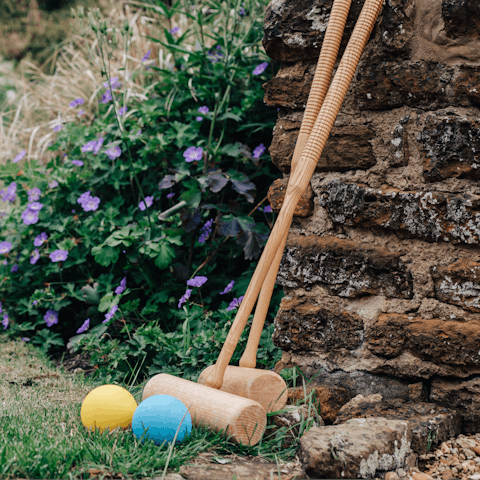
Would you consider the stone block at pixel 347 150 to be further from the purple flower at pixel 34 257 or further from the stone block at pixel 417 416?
the purple flower at pixel 34 257

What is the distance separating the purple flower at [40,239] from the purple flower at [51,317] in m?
0.41

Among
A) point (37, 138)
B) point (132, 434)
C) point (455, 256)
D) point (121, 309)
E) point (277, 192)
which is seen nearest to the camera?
point (132, 434)

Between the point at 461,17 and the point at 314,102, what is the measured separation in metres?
0.49

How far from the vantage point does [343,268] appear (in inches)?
63.8

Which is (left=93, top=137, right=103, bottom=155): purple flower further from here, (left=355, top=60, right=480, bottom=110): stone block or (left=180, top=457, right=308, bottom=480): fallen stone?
(left=180, top=457, right=308, bottom=480): fallen stone

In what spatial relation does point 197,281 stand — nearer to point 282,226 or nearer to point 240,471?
point 282,226

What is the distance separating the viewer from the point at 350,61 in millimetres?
1520

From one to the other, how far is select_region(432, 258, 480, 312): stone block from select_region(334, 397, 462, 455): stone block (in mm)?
323

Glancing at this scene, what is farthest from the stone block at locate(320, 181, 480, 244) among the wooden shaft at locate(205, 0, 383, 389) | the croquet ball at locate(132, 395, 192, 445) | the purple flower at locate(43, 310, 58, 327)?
the purple flower at locate(43, 310, 58, 327)

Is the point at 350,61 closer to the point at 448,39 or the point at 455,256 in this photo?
the point at 448,39

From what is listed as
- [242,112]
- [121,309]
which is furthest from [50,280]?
[242,112]

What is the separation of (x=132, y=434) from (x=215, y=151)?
155 cm

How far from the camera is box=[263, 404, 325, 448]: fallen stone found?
56.5 inches

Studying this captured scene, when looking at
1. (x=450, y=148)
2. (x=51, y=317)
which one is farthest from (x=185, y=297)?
(x=450, y=148)
